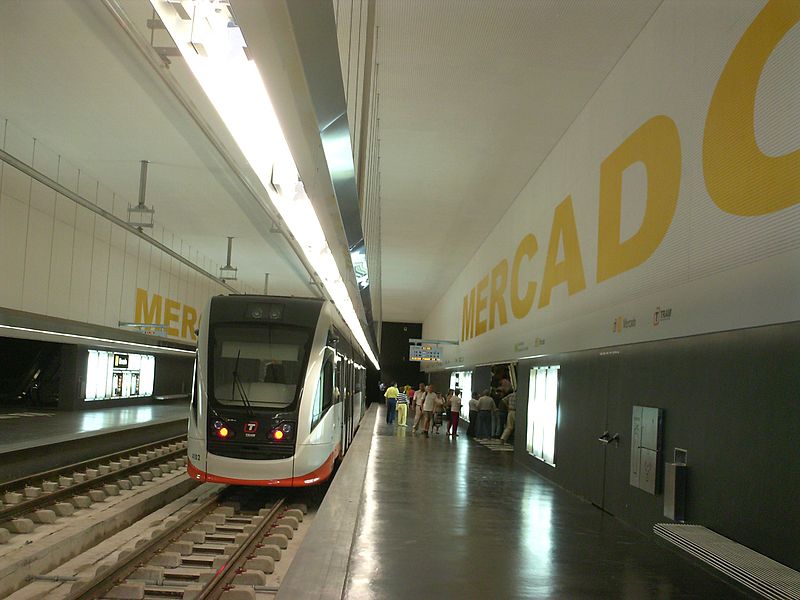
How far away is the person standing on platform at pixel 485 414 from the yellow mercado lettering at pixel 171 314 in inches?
500

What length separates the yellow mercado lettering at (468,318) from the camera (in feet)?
83.0

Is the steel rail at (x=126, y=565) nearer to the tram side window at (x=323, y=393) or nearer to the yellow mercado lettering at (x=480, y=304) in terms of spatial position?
the tram side window at (x=323, y=393)

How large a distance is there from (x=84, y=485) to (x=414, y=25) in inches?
339

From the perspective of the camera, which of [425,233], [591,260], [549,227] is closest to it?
[591,260]

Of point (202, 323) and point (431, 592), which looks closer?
point (431, 592)

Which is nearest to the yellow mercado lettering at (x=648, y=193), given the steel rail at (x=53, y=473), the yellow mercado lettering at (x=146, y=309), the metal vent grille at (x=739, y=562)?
the metal vent grille at (x=739, y=562)

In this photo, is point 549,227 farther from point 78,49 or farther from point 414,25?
point 78,49

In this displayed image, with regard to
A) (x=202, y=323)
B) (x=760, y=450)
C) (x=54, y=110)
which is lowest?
(x=760, y=450)

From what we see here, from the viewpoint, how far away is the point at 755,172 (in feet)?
20.7

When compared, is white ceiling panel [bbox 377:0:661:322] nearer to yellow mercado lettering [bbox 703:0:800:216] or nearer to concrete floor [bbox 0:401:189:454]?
yellow mercado lettering [bbox 703:0:800:216]

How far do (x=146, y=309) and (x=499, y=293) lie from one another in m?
13.1

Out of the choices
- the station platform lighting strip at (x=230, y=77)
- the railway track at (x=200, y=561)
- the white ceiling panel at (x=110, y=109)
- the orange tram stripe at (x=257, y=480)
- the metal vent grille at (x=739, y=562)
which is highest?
the white ceiling panel at (x=110, y=109)

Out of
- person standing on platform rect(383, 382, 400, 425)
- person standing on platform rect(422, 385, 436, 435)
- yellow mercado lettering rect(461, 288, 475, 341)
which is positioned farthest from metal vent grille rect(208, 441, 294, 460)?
person standing on platform rect(383, 382, 400, 425)

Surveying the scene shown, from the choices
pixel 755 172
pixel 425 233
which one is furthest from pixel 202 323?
pixel 425 233
